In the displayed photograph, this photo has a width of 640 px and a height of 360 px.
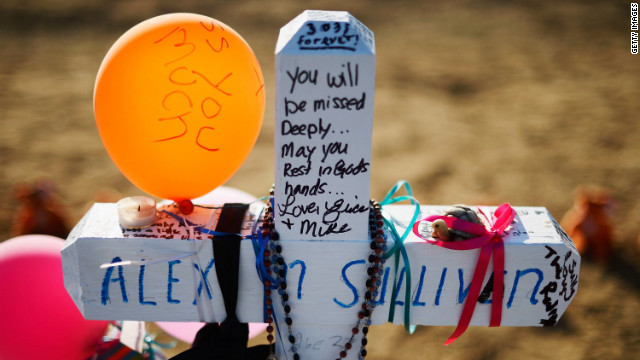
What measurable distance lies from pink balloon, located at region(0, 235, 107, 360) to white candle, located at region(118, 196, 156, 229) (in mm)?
577

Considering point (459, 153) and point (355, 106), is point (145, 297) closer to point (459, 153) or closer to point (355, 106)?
point (355, 106)

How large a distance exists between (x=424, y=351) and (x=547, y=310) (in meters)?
1.52

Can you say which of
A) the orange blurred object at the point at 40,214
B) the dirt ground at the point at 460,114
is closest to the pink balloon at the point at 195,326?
the dirt ground at the point at 460,114

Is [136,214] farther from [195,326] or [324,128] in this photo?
[195,326]

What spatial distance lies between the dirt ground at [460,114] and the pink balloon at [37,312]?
188 cm

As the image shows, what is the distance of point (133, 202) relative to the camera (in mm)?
1936

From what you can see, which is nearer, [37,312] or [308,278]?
[308,278]

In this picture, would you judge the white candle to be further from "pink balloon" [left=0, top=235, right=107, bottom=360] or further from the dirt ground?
the dirt ground

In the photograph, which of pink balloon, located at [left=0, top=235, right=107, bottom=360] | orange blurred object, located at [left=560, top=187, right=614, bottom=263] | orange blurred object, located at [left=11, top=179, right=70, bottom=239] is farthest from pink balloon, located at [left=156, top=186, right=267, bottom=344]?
orange blurred object, located at [left=560, top=187, right=614, bottom=263]

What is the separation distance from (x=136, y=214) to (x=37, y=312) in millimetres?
695

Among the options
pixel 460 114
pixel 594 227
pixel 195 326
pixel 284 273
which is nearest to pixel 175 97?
pixel 284 273

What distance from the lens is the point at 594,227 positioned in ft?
13.3

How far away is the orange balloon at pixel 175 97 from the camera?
1.76 meters

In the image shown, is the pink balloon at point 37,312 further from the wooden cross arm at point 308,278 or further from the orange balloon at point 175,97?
the orange balloon at point 175,97
